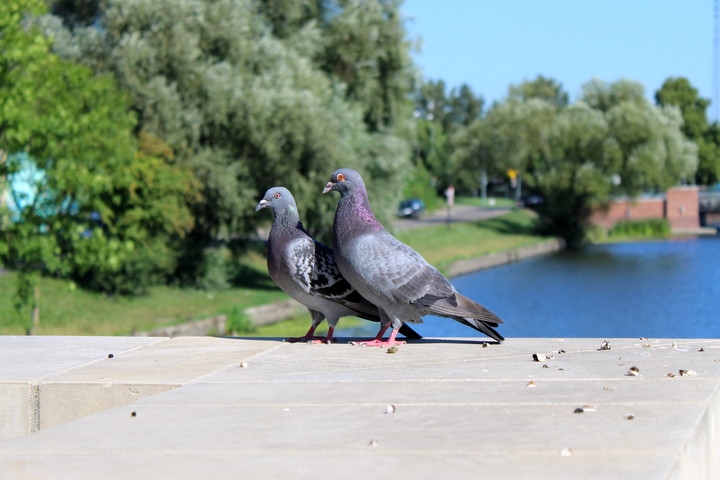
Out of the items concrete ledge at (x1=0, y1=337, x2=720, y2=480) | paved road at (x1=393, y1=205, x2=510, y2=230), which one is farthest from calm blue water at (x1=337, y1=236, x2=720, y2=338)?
concrete ledge at (x1=0, y1=337, x2=720, y2=480)

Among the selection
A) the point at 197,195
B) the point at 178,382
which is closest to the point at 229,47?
the point at 197,195

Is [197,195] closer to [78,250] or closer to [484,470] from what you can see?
[78,250]

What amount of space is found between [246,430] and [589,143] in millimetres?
58362

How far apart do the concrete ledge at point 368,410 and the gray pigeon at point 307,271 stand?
14.6 inches

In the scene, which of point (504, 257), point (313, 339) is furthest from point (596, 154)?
point (313, 339)

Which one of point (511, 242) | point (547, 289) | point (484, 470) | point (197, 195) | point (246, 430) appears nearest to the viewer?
point (484, 470)

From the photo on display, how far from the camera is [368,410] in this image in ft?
16.5

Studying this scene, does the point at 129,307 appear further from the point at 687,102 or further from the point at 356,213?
the point at 687,102

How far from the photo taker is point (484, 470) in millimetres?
3846

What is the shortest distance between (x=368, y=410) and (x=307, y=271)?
2631 mm

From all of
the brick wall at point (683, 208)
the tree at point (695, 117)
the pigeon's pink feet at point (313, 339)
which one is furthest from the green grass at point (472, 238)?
the pigeon's pink feet at point (313, 339)

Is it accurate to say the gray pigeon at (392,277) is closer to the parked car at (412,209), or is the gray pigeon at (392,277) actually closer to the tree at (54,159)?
the tree at (54,159)

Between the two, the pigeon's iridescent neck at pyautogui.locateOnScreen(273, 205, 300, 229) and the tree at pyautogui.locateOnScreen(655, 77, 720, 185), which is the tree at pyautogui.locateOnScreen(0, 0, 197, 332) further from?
the tree at pyautogui.locateOnScreen(655, 77, 720, 185)

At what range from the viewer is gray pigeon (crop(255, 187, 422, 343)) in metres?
→ 7.59
